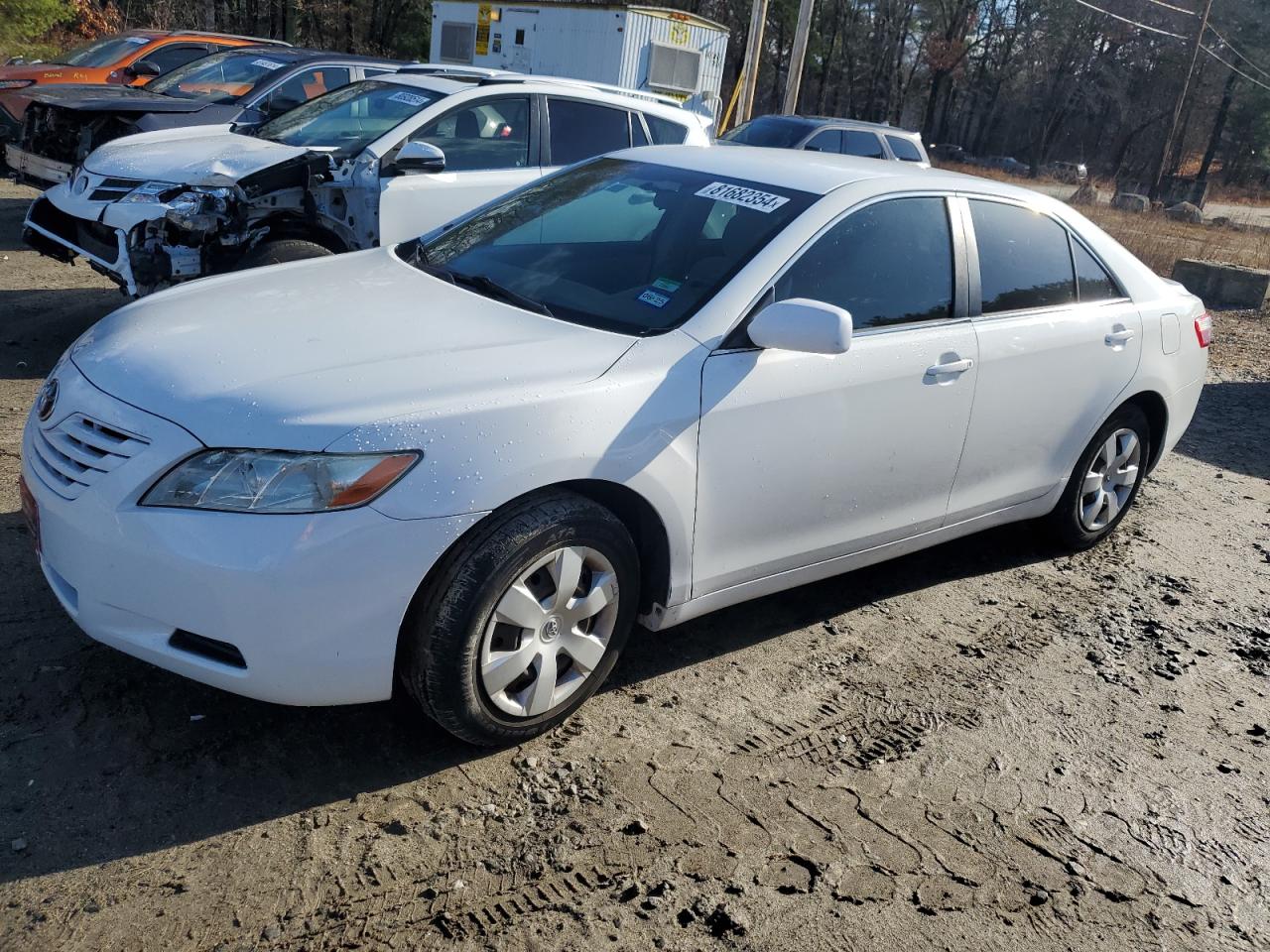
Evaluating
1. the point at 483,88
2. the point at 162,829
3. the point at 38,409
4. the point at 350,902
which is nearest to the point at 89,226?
the point at 483,88

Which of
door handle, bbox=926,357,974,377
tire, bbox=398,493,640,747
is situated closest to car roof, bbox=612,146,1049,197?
door handle, bbox=926,357,974,377

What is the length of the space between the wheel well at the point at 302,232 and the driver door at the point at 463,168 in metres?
0.34

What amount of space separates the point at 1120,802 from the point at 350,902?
7.63 feet

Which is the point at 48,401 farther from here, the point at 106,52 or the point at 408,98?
the point at 106,52

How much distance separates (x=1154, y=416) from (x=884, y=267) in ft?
6.97

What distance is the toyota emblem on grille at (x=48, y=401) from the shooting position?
10.7ft

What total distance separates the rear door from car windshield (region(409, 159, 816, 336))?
0.99m

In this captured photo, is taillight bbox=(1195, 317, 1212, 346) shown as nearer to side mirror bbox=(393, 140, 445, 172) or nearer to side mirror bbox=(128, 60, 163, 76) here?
side mirror bbox=(393, 140, 445, 172)

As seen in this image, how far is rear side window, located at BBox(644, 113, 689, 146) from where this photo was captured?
27.2 feet

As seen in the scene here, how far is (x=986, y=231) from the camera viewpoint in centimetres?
447

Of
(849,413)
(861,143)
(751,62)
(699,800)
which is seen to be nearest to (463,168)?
(849,413)

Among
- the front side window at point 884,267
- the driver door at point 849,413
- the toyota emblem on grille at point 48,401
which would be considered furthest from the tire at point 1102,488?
the toyota emblem on grille at point 48,401

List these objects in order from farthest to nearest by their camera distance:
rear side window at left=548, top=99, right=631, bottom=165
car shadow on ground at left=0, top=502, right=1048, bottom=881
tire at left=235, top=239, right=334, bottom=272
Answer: rear side window at left=548, top=99, right=631, bottom=165 < tire at left=235, top=239, right=334, bottom=272 < car shadow on ground at left=0, top=502, right=1048, bottom=881

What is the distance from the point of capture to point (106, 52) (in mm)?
13867
